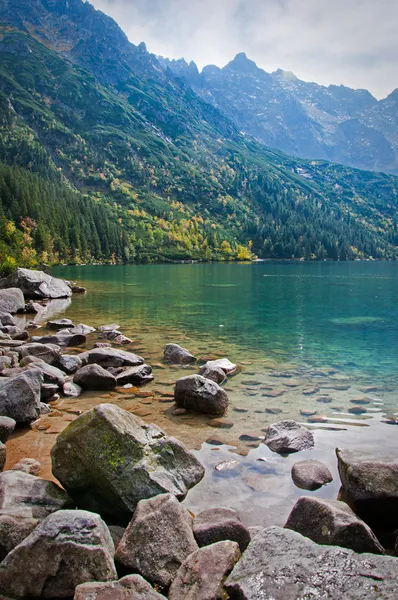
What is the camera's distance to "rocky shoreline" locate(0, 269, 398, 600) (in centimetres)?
537

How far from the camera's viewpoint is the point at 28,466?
33.3 feet

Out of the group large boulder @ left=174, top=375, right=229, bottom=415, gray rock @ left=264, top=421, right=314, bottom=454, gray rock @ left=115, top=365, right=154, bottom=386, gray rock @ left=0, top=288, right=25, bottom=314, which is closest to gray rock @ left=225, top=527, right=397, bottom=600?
gray rock @ left=264, top=421, right=314, bottom=454

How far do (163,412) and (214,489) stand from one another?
546 centimetres

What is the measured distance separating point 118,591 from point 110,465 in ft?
10.1

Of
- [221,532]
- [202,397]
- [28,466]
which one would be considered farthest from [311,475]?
[28,466]

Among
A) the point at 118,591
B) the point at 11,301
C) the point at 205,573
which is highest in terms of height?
the point at 11,301

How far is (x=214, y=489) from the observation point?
9.63 meters

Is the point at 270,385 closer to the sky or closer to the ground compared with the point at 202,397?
closer to the ground

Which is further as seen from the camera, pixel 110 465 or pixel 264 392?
pixel 264 392

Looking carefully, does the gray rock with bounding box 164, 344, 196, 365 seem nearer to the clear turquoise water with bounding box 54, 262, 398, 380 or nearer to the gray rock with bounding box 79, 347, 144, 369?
the gray rock with bounding box 79, 347, 144, 369

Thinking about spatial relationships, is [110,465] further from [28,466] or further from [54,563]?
[28,466]

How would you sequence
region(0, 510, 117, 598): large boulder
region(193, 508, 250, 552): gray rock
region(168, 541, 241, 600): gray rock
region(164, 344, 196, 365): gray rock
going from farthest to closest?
region(164, 344, 196, 365): gray rock
region(193, 508, 250, 552): gray rock
region(0, 510, 117, 598): large boulder
region(168, 541, 241, 600): gray rock

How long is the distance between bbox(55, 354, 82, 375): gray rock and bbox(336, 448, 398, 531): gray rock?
552 inches

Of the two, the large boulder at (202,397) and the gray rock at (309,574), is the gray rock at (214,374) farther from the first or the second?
the gray rock at (309,574)
